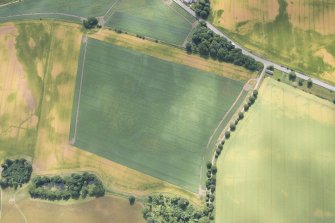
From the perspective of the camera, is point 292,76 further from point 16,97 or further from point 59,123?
point 16,97

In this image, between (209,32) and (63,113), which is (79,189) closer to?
(63,113)

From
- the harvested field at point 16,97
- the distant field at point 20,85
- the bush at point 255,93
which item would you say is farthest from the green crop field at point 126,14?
the bush at point 255,93

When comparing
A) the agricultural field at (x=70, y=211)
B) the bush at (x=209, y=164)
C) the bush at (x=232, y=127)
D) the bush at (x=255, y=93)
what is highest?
the bush at (x=255, y=93)

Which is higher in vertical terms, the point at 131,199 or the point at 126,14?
the point at 126,14

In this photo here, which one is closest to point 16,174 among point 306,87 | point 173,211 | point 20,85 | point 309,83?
point 20,85

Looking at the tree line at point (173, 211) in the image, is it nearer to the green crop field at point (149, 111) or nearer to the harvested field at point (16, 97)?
the green crop field at point (149, 111)

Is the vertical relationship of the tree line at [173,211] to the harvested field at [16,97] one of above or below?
below

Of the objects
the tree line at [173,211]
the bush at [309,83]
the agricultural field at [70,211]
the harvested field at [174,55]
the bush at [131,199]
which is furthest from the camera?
the harvested field at [174,55]
